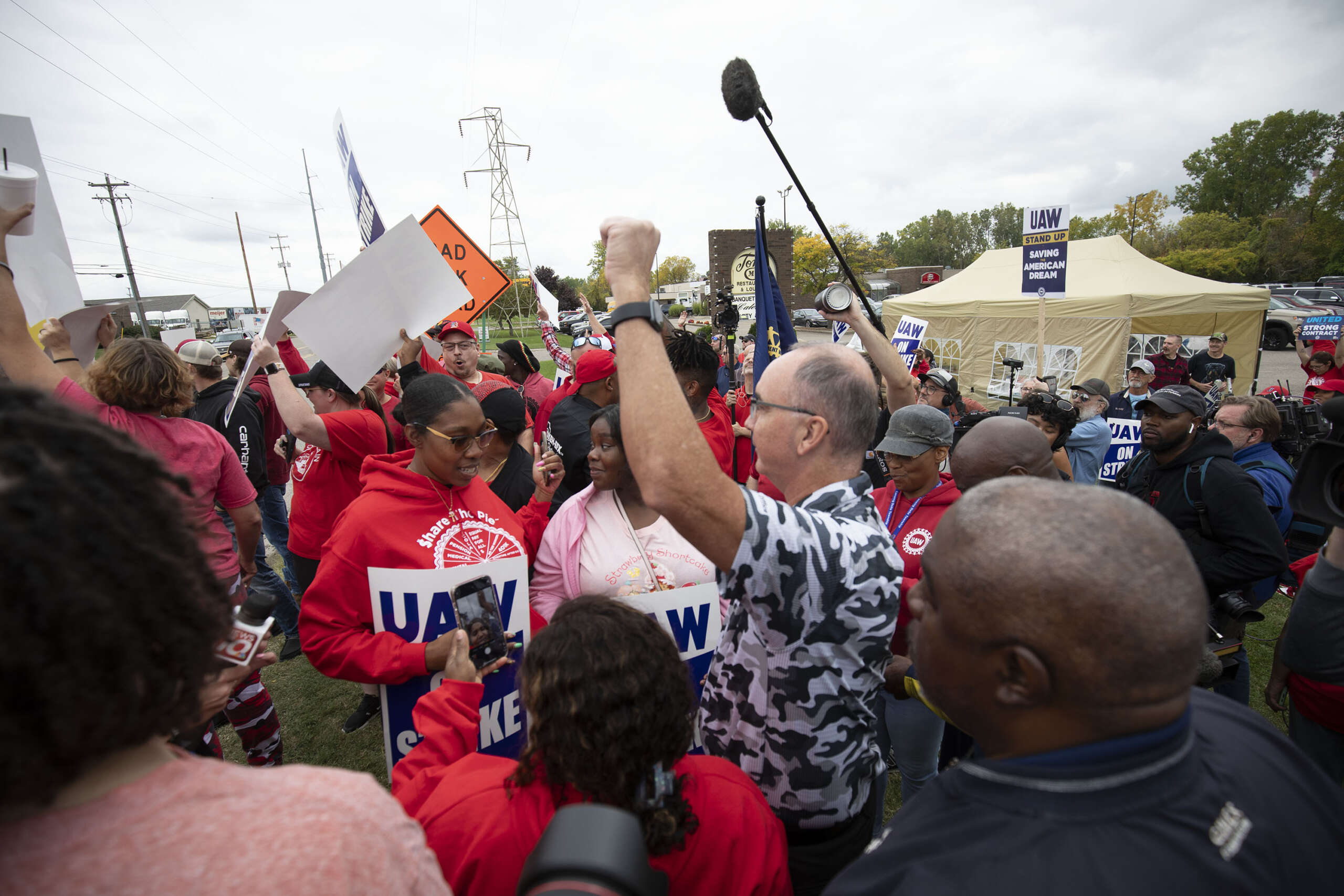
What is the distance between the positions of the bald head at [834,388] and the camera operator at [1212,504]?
2.49 meters

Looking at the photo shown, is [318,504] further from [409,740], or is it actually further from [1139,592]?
[1139,592]

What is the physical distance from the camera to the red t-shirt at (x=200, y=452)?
293 centimetres

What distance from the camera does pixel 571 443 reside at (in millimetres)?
3621

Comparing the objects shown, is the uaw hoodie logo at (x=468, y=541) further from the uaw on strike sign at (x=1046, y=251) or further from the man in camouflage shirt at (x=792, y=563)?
the uaw on strike sign at (x=1046, y=251)

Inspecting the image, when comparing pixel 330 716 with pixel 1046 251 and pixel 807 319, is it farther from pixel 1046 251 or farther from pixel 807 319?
pixel 807 319

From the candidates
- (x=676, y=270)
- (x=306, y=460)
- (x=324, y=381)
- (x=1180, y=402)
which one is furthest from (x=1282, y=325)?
(x=676, y=270)

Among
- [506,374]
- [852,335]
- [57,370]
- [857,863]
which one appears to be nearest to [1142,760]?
[857,863]

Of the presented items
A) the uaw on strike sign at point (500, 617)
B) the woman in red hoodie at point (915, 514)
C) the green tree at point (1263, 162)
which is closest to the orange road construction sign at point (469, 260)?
the uaw on strike sign at point (500, 617)

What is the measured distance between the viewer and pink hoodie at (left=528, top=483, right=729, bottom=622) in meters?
2.52

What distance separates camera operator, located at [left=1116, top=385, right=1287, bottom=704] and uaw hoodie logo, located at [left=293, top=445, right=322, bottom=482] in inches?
186

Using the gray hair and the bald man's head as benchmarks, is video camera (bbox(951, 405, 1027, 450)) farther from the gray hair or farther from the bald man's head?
the bald man's head

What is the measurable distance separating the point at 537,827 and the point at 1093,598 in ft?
3.56

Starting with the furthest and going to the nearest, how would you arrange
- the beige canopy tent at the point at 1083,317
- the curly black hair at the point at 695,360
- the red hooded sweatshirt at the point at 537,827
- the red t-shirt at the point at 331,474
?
the beige canopy tent at the point at 1083,317, the curly black hair at the point at 695,360, the red t-shirt at the point at 331,474, the red hooded sweatshirt at the point at 537,827

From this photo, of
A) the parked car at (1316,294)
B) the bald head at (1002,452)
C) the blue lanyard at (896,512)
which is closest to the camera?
the bald head at (1002,452)
